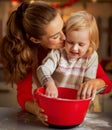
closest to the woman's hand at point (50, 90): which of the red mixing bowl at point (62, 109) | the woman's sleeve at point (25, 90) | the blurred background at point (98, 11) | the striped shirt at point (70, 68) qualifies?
the red mixing bowl at point (62, 109)

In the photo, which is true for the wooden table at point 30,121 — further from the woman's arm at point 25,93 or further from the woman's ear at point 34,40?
the woman's ear at point 34,40

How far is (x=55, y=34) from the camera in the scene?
1113mm

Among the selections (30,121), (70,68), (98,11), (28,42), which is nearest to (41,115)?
(30,121)

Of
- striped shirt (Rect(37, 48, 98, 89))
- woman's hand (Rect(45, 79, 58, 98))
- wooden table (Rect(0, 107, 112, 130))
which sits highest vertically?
striped shirt (Rect(37, 48, 98, 89))

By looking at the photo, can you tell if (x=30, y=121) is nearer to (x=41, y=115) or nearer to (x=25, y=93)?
(x=41, y=115)

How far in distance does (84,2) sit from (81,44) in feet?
5.67

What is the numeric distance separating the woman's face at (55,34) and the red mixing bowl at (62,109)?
0.20 meters

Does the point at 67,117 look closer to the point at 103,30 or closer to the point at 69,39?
the point at 69,39

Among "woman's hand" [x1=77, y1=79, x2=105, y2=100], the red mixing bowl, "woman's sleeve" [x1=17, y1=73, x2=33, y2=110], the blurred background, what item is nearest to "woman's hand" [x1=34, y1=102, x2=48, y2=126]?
the red mixing bowl

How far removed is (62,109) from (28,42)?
389 mm

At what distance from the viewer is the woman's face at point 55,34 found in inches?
43.6

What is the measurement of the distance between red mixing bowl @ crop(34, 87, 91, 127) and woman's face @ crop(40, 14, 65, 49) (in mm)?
201

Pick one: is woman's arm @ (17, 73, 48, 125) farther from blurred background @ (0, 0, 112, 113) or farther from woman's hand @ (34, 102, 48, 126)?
blurred background @ (0, 0, 112, 113)

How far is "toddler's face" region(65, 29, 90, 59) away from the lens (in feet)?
3.53
